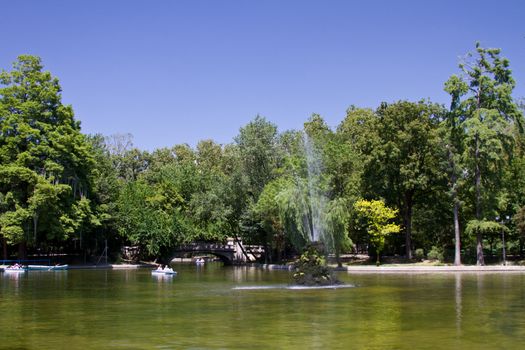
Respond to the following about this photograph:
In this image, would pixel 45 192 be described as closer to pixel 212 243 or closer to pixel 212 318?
pixel 212 243

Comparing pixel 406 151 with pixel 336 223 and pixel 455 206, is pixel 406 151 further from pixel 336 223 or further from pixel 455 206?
pixel 336 223

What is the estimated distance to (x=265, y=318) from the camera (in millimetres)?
25312

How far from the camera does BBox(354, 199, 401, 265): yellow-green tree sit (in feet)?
220

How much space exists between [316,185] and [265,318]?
38.1 m

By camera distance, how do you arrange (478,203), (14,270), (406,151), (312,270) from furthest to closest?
(406,151) → (478,203) → (14,270) → (312,270)

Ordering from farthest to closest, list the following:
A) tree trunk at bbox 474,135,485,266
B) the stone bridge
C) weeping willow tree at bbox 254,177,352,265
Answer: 1. the stone bridge
2. tree trunk at bbox 474,135,485,266
3. weeping willow tree at bbox 254,177,352,265

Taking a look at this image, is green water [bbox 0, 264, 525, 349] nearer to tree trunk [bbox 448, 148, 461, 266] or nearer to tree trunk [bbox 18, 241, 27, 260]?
tree trunk [bbox 448, 148, 461, 266]

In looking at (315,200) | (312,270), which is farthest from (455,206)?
(312,270)

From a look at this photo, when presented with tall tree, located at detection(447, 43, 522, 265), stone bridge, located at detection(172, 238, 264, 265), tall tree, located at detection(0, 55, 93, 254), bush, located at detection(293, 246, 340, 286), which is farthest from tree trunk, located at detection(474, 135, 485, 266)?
tall tree, located at detection(0, 55, 93, 254)

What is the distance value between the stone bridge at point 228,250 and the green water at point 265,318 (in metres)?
43.9

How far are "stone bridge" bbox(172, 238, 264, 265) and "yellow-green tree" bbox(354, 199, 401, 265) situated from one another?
68.5ft

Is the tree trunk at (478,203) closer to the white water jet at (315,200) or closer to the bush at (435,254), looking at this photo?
the bush at (435,254)

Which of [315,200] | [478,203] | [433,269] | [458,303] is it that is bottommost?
[433,269]

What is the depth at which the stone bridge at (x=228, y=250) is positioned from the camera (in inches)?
3344
